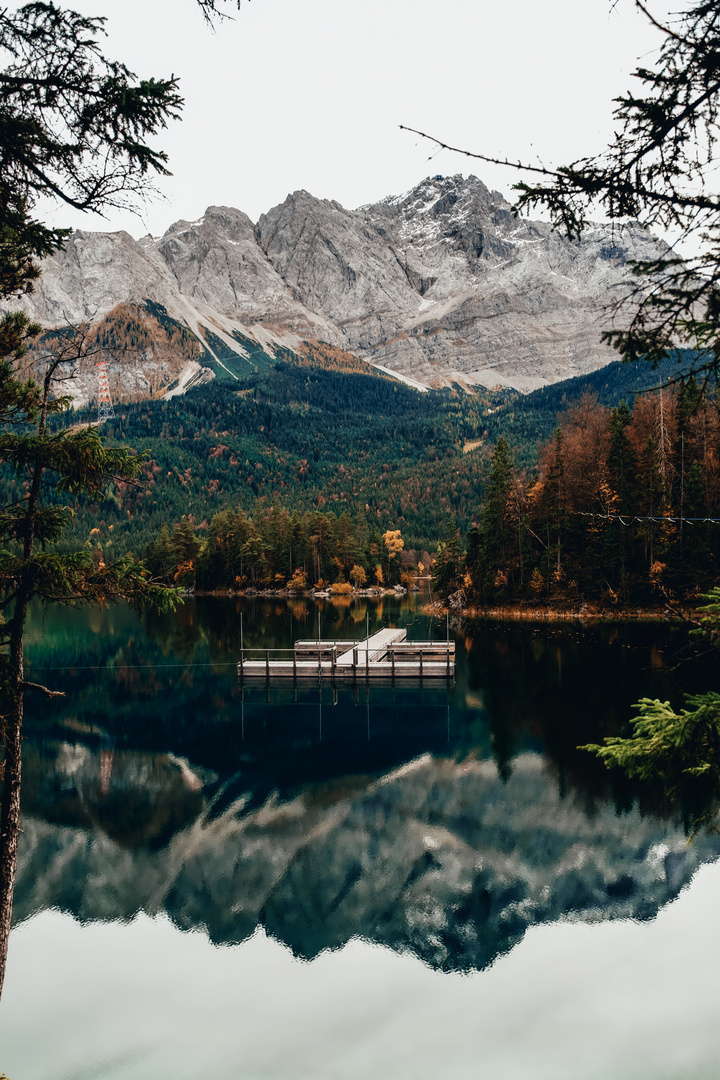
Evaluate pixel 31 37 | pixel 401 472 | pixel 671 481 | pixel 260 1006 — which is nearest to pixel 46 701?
pixel 260 1006

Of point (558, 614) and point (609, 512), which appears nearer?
point (609, 512)

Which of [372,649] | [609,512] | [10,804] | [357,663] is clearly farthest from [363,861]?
[609,512]

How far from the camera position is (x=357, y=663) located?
1558 inches

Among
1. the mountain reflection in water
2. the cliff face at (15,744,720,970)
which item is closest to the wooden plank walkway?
the mountain reflection in water

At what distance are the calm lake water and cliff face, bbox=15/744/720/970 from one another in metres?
0.07

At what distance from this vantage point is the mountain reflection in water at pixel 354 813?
15758mm

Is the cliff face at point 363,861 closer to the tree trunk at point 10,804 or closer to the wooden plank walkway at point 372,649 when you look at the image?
the tree trunk at point 10,804

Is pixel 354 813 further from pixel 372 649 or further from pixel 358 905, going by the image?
pixel 372 649

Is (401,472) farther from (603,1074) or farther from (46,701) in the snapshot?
(603,1074)

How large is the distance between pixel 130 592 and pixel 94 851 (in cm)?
1305

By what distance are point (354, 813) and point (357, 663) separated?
1897 centimetres

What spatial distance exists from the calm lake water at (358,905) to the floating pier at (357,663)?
6.59m

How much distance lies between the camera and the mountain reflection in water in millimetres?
15758

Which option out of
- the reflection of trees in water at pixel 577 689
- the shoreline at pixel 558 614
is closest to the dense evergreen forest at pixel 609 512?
the shoreline at pixel 558 614
